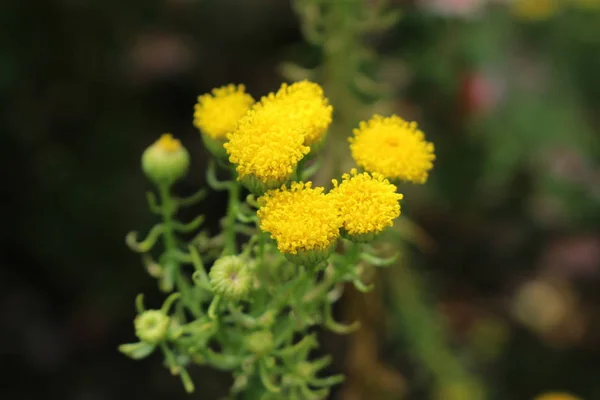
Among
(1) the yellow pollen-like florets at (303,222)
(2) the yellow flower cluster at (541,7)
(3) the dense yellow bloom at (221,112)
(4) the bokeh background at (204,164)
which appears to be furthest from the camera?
(2) the yellow flower cluster at (541,7)

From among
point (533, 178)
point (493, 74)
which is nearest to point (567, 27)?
point (493, 74)

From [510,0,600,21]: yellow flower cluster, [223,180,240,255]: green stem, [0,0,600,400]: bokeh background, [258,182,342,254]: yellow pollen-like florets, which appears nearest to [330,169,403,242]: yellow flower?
[258,182,342,254]: yellow pollen-like florets

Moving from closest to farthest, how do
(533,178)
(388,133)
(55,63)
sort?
(388,133)
(55,63)
(533,178)

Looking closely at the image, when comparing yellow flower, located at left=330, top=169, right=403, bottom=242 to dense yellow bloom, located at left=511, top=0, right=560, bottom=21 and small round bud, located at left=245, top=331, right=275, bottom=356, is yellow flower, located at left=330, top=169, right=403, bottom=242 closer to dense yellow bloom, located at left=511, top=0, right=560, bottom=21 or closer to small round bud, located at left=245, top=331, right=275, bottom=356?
small round bud, located at left=245, top=331, right=275, bottom=356

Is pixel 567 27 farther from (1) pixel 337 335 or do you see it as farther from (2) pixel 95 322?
(2) pixel 95 322

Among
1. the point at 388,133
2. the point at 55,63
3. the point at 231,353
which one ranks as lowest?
the point at 231,353

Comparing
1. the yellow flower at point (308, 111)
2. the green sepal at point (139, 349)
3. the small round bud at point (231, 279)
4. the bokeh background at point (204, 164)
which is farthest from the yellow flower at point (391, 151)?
the bokeh background at point (204, 164)

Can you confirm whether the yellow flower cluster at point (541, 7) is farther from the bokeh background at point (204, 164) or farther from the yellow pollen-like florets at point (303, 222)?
the yellow pollen-like florets at point (303, 222)

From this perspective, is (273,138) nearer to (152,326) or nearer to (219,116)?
(219,116)
